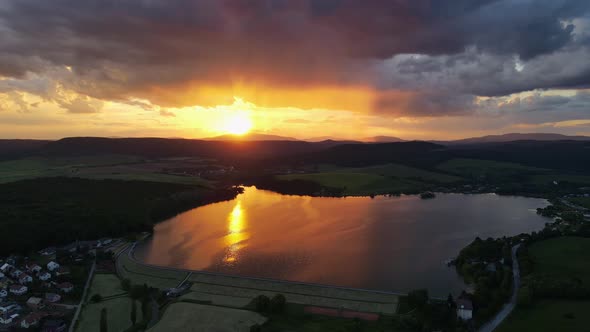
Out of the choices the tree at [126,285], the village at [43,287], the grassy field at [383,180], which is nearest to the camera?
the village at [43,287]

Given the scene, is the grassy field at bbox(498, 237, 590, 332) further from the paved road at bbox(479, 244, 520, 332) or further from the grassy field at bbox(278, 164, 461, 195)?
the grassy field at bbox(278, 164, 461, 195)

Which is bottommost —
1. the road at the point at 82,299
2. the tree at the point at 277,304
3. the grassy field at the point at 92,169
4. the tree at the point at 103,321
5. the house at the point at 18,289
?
the road at the point at 82,299

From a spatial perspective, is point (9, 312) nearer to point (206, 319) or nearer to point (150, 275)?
point (150, 275)

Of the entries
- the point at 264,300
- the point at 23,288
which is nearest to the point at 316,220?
the point at 264,300

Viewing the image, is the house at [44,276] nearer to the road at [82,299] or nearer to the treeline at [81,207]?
the road at [82,299]

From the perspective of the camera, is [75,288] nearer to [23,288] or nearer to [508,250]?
[23,288]

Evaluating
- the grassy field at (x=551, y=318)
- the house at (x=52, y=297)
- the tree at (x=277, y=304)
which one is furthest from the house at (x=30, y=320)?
the grassy field at (x=551, y=318)
